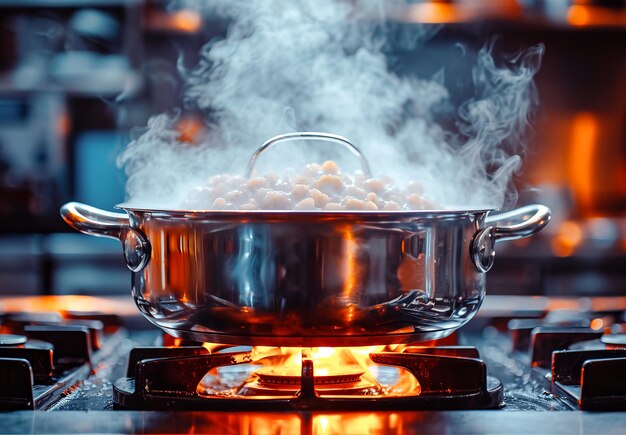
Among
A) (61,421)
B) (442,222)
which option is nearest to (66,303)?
(61,421)

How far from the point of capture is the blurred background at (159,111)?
3.21 m

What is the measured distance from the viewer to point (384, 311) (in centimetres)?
77

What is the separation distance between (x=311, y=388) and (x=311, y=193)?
195 millimetres

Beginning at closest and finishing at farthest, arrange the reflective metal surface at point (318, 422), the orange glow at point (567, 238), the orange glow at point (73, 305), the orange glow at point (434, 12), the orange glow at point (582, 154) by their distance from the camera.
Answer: the reflective metal surface at point (318, 422) → the orange glow at point (73, 305) → the orange glow at point (434, 12) → the orange glow at point (567, 238) → the orange glow at point (582, 154)

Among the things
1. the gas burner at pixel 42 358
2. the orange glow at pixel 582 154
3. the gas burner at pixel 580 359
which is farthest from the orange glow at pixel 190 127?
the gas burner at pixel 580 359

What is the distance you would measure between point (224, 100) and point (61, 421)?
4.86ft

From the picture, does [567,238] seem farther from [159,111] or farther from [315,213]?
[315,213]

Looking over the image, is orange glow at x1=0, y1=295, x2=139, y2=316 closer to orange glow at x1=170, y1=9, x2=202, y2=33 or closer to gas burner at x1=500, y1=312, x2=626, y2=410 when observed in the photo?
gas burner at x1=500, y1=312, x2=626, y2=410

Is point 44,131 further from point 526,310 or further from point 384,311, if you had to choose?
point 384,311

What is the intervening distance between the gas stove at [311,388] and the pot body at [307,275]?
0.05 m

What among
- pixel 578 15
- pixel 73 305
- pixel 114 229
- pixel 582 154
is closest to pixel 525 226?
pixel 114 229

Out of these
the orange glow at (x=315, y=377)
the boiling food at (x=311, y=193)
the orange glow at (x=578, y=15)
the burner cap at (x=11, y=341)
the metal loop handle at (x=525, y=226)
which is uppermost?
the orange glow at (x=578, y=15)

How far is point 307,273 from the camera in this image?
29.5 inches

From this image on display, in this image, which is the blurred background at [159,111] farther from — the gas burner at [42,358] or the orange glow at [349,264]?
the orange glow at [349,264]
